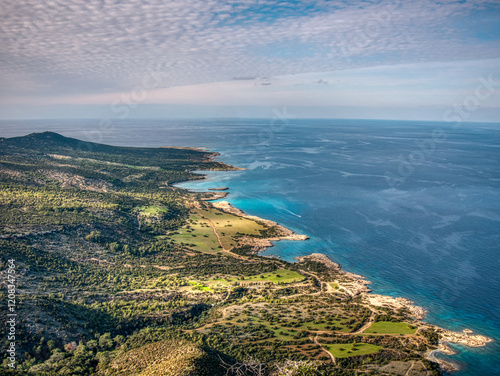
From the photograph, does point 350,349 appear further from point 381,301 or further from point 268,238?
point 268,238


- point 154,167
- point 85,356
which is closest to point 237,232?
point 85,356

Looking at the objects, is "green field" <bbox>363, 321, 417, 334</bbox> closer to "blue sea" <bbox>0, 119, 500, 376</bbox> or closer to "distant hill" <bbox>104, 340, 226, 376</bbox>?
"blue sea" <bbox>0, 119, 500, 376</bbox>

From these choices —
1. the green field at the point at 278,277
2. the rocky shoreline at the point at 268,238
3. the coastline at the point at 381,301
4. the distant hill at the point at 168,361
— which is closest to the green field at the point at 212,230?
the rocky shoreline at the point at 268,238

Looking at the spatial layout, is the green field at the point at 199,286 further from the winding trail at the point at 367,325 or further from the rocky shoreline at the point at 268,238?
the winding trail at the point at 367,325

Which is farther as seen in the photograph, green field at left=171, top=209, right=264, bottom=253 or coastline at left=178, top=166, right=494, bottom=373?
green field at left=171, top=209, right=264, bottom=253

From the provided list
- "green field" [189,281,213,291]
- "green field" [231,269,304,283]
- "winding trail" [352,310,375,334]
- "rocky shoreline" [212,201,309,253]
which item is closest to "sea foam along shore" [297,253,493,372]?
"winding trail" [352,310,375,334]

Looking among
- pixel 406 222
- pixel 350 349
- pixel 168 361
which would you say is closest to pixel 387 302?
pixel 350 349
